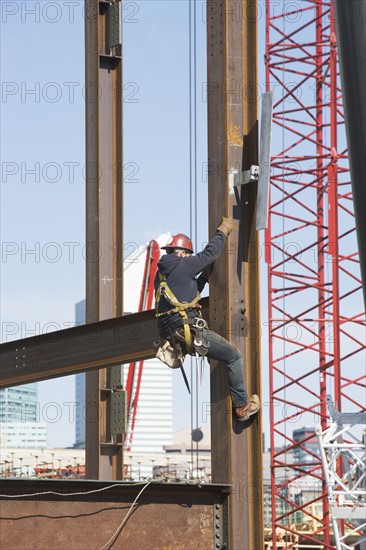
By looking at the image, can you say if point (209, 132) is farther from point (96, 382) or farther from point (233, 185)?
point (96, 382)

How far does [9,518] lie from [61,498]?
67 centimetres

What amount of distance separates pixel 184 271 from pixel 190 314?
0.46m

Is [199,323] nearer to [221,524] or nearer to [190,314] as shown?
[190,314]

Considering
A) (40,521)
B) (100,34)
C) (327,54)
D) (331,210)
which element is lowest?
(40,521)

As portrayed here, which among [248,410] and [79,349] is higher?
[79,349]

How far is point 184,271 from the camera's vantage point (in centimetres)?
1069

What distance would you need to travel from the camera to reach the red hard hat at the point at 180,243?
35.7 ft

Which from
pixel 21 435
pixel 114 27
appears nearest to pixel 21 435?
pixel 21 435

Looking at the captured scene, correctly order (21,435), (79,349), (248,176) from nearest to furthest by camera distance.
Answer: (248,176)
(79,349)
(21,435)

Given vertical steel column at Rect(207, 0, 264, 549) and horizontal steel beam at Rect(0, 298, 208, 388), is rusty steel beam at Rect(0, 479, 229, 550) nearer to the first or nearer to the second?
vertical steel column at Rect(207, 0, 264, 549)

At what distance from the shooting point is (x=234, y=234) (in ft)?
36.9

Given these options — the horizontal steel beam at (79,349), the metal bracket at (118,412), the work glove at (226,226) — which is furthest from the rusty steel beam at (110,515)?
the metal bracket at (118,412)

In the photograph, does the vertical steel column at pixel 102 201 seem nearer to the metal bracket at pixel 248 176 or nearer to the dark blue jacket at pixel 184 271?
the metal bracket at pixel 248 176

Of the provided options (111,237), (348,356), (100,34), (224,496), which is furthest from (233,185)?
(348,356)
